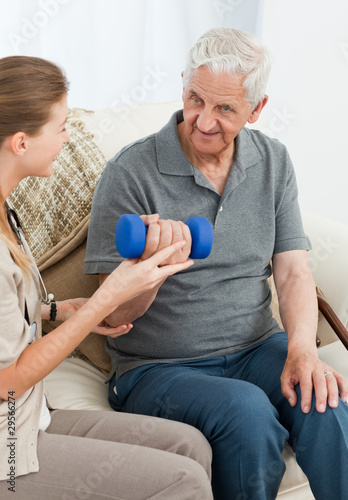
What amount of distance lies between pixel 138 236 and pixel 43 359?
0.28m

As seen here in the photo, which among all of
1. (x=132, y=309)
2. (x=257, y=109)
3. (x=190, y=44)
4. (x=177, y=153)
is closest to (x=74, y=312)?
(x=132, y=309)

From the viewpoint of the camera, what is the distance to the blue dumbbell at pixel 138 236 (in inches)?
47.0

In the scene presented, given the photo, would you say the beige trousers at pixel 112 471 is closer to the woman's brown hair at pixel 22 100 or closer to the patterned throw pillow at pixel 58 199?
the woman's brown hair at pixel 22 100

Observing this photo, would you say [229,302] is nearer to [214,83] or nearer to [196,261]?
[196,261]

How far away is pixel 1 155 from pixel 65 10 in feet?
5.36

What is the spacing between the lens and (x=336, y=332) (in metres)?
1.74

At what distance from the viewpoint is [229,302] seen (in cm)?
157

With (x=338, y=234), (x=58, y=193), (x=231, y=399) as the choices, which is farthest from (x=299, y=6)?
(x=231, y=399)

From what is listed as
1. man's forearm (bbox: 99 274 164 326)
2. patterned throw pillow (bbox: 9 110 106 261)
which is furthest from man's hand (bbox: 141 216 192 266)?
patterned throw pillow (bbox: 9 110 106 261)

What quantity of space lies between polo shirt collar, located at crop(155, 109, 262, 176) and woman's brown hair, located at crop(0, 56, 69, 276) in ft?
1.35

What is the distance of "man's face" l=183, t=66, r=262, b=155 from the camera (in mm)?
1466

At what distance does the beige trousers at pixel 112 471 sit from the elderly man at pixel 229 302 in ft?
0.47

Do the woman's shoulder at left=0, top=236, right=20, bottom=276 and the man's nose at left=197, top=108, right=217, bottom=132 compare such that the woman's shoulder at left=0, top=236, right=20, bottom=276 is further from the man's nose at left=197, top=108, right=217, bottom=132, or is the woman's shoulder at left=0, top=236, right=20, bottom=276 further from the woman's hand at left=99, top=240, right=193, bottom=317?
the man's nose at left=197, top=108, right=217, bottom=132

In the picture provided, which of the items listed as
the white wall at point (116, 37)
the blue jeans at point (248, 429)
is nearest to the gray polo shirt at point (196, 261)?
the blue jeans at point (248, 429)
